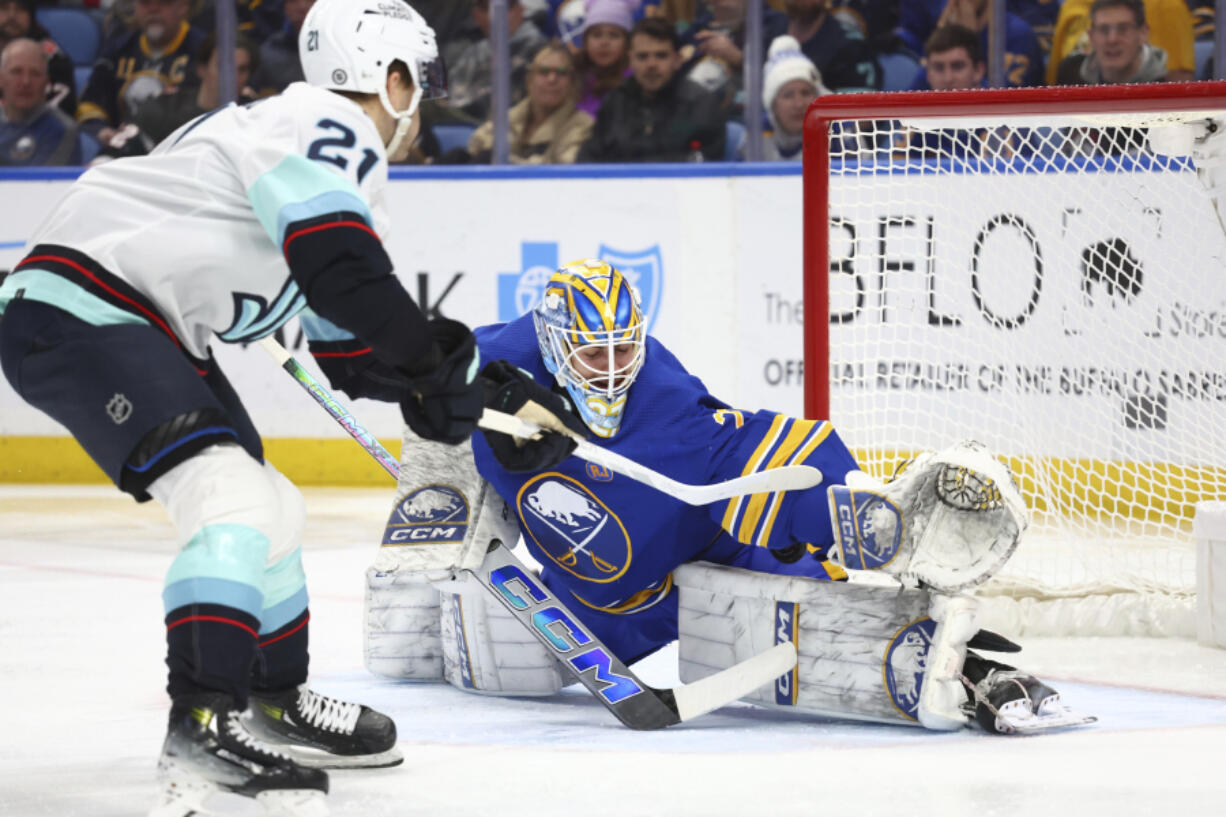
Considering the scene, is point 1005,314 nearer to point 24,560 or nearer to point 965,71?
point 965,71

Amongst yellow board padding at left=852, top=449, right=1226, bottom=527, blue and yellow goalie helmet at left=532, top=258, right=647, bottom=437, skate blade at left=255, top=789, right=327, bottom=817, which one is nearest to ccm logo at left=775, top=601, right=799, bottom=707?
blue and yellow goalie helmet at left=532, top=258, right=647, bottom=437

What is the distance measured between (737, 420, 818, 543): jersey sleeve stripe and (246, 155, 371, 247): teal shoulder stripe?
86cm

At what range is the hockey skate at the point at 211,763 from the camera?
1.92 meters

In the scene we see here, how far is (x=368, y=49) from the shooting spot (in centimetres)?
219

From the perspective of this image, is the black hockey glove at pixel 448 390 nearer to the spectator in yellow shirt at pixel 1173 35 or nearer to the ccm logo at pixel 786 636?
the ccm logo at pixel 786 636

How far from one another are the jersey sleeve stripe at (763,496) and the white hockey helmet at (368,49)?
0.78 metres

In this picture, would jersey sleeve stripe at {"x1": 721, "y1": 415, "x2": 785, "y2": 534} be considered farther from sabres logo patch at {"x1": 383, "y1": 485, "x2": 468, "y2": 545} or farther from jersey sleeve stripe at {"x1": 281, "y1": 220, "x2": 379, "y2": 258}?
jersey sleeve stripe at {"x1": 281, "y1": 220, "x2": 379, "y2": 258}

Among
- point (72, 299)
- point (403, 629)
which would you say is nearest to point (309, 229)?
point (72, 299)

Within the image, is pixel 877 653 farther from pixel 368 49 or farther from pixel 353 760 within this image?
pixel 368 49

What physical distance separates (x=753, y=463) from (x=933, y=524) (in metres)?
0.30

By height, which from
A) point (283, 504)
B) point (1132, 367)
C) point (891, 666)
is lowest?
point (891, 666)

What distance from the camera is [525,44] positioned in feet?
19.1

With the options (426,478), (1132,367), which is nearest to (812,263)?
(426,478)

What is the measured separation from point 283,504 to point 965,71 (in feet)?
12.3
